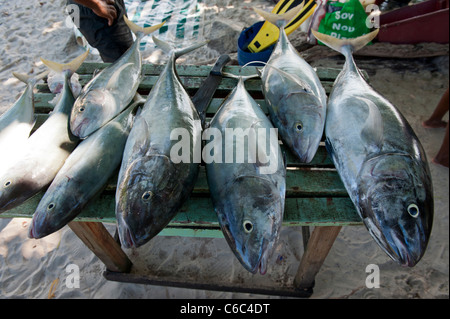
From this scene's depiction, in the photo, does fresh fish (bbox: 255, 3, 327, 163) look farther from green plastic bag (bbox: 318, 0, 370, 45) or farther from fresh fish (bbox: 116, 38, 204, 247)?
green plastic bag (bbox: 318, 0, 370, 45)

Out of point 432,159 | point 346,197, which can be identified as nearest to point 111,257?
point 346,197

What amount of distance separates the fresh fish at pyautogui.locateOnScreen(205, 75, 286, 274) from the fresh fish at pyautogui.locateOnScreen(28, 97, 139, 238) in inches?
21.2


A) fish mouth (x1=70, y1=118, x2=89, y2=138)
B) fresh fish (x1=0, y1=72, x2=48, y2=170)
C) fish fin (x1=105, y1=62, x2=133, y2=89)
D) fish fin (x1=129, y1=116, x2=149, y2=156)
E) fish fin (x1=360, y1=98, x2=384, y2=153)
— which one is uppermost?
fish fin (x1=360, y1=98, x2=384, y2=153)

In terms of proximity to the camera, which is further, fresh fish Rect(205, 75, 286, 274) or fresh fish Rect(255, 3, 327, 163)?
fresh fish Rect(255, 3, 327, 163)

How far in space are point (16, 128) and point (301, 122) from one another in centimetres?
178

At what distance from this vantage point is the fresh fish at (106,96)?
1.58m

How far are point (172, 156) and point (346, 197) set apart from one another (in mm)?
921

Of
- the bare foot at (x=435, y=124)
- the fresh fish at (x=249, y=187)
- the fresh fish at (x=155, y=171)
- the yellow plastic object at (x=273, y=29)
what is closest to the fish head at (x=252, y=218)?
the fresh fish at (x=249, y=187)

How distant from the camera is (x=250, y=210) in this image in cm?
114

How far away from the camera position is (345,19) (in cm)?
275

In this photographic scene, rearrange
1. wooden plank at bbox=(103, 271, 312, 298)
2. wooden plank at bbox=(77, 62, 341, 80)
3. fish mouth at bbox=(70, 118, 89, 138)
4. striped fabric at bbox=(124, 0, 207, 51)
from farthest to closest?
striped fabric at bbox=(124, 0, 207, 51), wooden plank at bbox=(77, 62, 341, 80), wooden plank at bbox=(103, 271, 312, 298), fish mouth at bbox=(70, 118, 89, 138)

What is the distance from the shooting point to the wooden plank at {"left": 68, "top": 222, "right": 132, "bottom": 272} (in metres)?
1.58

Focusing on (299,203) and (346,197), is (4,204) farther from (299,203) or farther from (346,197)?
(346,197)

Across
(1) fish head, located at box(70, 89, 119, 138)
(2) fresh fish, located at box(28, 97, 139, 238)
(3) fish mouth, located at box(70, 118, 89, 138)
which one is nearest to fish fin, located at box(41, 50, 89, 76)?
(1) fish head, located at box(70, 89, 119, 138)
